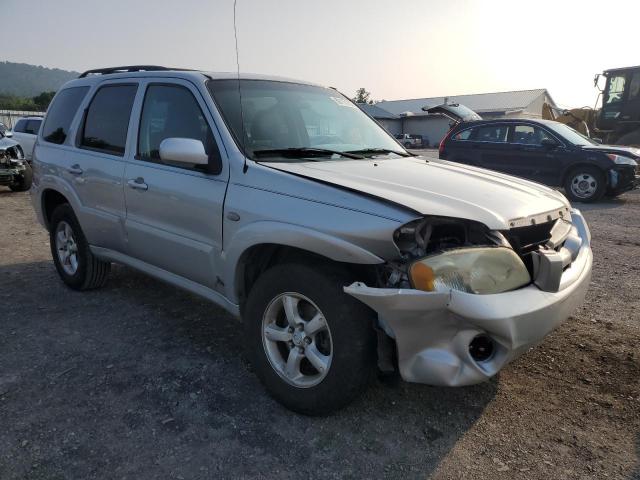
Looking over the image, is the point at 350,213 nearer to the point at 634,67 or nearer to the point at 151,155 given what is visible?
the point at 151,155

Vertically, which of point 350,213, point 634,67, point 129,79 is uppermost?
point 634,67

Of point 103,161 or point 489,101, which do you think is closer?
point 103,161

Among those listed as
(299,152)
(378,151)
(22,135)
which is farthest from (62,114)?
(22,135)

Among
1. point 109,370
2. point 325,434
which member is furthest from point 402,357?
point 109,370

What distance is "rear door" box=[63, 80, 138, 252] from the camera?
12.6 feet

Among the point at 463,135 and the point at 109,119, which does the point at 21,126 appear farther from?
the point at 109,119

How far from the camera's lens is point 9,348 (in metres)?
3.55

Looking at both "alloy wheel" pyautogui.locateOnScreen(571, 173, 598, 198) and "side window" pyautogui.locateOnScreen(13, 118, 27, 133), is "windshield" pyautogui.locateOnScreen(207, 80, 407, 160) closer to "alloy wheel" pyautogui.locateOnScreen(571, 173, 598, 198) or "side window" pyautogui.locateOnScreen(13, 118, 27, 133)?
"alloy wheel" pyautogui.locateOnScreen(571, 173, 598, 198)

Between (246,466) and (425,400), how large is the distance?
1.09 meters

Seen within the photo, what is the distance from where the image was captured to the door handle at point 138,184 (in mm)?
3496

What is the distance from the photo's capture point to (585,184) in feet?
33.8

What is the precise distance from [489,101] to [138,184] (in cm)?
5495

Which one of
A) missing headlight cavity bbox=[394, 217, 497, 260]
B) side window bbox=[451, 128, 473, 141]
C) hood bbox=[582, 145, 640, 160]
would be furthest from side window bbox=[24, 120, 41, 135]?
missing headlight cavity bbox=[394, 217, 497, 260]

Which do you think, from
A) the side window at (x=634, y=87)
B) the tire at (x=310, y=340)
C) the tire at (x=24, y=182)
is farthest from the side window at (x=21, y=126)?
the side window at (x=634, y=87)
